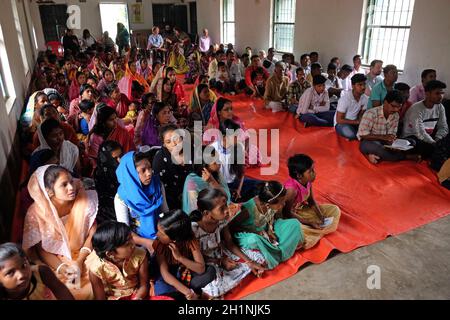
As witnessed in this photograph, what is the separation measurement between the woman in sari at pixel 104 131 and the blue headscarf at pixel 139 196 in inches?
43.8

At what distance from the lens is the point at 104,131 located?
317 cm

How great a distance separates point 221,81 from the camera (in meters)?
6.92

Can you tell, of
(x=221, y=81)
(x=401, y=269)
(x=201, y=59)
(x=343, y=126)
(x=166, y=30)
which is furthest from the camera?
(x=166, y=30)

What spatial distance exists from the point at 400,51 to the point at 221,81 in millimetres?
3214

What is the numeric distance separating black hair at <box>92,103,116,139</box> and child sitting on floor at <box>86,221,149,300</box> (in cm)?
160

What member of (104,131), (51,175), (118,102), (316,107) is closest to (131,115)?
(118,102)

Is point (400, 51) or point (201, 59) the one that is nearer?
point (400, 51)

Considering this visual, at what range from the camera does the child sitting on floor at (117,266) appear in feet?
5.19

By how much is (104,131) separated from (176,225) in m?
1.81

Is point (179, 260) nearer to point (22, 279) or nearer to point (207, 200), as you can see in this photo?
point (207, 200)

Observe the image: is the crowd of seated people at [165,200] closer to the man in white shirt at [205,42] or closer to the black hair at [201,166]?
the black hair at [201,166]
